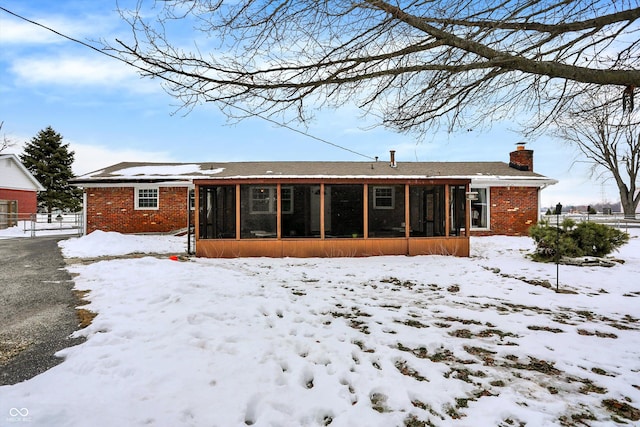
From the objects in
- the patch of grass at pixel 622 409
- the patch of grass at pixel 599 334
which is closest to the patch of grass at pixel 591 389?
the patch of grass at pixel 622 409

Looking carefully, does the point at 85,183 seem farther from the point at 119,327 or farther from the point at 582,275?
the point at 582,275

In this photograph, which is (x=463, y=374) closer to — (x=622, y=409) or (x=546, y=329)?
(x=622, y=409)

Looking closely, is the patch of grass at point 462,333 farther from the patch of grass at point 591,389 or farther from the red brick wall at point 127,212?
the red brick wall at point 127,212

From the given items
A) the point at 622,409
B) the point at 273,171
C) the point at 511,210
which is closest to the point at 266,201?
the point at 273,171

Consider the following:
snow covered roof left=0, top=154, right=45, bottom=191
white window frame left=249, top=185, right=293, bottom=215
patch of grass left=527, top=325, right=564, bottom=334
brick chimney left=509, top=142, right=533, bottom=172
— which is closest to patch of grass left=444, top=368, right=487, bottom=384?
patch of grass left=527, top=325, right=564, bottom=334

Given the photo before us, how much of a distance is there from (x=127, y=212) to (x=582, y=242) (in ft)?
55.7

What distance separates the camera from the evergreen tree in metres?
29.9

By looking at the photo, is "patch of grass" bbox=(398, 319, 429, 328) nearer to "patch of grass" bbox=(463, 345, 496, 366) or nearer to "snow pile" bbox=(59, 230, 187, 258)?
"patch of grass" bbox=(463, 345, 496, 366)

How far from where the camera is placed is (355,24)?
13.8 ft

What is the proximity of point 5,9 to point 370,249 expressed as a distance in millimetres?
9355

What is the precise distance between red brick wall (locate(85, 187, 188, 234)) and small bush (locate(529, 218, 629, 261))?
1395 centimetres

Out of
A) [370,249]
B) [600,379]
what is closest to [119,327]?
[600,379]

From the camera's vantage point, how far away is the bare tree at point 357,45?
12.2 feet

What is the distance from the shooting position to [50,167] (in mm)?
30141
